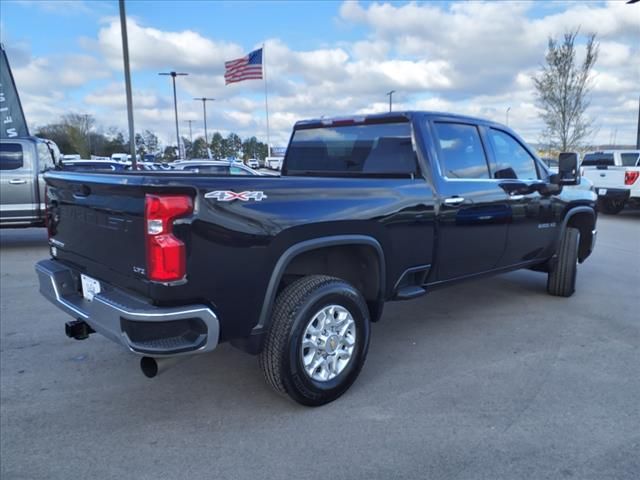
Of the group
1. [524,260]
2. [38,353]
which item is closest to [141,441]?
[38,353]

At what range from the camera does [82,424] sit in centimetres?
314

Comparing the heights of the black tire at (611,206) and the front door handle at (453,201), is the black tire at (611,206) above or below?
below

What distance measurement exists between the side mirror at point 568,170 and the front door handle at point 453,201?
1569 millimetres

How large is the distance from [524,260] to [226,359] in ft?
10.3

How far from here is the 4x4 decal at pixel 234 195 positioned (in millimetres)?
2662

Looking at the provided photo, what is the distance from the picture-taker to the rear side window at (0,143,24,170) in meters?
8.93

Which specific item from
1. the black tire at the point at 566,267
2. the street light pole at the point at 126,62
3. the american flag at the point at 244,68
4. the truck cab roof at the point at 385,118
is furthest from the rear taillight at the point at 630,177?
the american flag at the point at 244,68

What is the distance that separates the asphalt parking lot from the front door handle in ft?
4.08

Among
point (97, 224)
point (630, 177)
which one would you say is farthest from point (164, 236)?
point (630, 177)

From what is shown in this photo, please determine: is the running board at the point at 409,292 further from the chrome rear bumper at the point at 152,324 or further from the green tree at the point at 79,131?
the green tree at the point at 79,131

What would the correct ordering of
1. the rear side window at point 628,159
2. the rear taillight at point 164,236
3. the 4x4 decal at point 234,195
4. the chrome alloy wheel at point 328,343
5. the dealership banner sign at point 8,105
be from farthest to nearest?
the rear side window at point 628,159
the dealership banner sign at point 8,105
the chrome alloy wheel at point 328,343
the 4x4 decal at point 234,195
the rear taillight at point 164,236

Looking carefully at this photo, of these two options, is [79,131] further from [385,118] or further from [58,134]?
[385,118]

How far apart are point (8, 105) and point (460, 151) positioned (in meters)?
14.4

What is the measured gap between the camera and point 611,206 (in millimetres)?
15375
